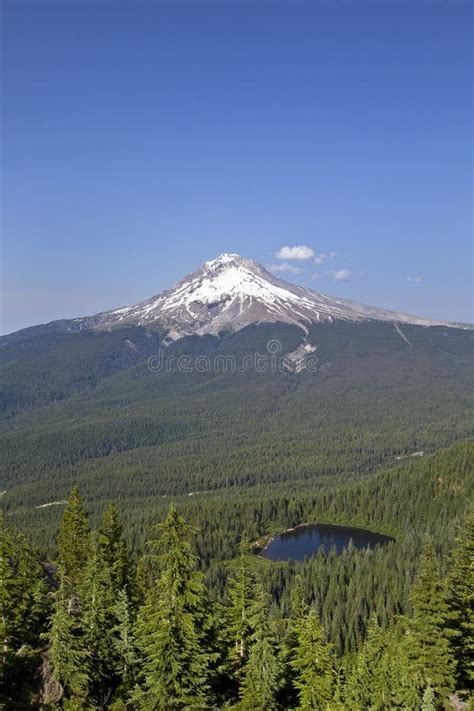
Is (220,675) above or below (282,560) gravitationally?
above

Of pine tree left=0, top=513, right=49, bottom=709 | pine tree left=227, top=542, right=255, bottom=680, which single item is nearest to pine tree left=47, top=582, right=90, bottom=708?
pine tree left=0, top=513, right=49, bottom=709

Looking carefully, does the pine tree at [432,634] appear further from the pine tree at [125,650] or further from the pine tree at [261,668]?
the pine tree at [125,650]

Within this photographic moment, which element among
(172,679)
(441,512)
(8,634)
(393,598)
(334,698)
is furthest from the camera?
(441,512)

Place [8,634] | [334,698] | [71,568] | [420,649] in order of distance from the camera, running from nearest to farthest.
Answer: [334,698] → [8,634] → [420,649] → [71,568]

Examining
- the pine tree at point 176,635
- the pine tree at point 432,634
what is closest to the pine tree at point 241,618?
the pine tree at point 176,635

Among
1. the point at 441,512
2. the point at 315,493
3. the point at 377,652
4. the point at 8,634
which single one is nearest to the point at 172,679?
the point at 8,634

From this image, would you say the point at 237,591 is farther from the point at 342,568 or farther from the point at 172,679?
the point at 342,568

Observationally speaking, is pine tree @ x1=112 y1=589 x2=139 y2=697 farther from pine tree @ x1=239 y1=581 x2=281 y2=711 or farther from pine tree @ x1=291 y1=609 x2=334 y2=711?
pine tree @ x1=291 y1=609 x2=334 y2=711
